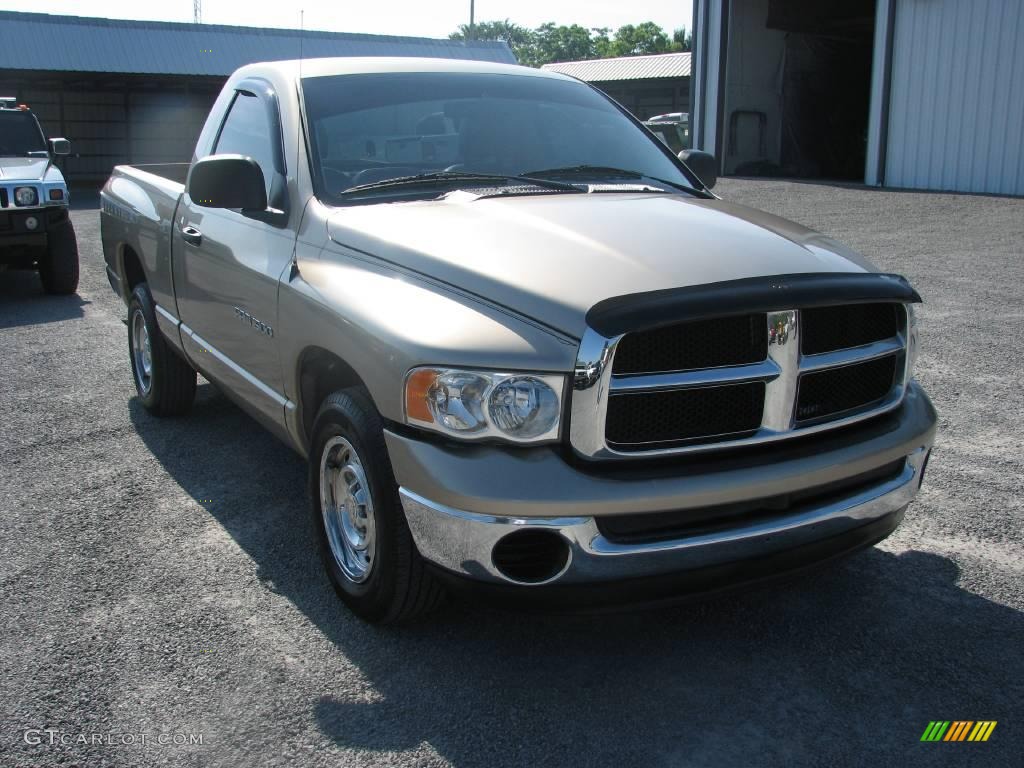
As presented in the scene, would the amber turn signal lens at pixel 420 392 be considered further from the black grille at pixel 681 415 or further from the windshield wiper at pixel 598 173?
the windshield wiper at pixel 598 173

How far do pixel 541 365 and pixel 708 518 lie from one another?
24.5 inches

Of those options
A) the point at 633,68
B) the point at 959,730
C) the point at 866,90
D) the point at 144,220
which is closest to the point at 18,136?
the point at 144,220

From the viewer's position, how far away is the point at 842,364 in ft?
9.74

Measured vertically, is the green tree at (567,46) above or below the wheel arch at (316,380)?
above

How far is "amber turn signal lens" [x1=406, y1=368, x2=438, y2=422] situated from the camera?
2749 mm

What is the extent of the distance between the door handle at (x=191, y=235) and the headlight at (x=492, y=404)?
2.18 metres

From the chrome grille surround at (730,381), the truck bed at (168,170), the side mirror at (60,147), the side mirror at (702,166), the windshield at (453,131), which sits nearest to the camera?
the chrome grille surround at (730,381)

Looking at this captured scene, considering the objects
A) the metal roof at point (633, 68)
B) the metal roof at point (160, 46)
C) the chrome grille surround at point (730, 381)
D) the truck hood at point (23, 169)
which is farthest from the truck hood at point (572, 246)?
the metal roof at point (633, 68)

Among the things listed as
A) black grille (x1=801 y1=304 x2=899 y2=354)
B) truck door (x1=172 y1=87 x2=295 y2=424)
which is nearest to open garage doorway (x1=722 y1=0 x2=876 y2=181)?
truck door (x1=172 y1=87 x2=295 y2=424)

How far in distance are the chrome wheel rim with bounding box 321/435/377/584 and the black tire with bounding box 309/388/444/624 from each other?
0.02m

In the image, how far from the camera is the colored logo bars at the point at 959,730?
2709 mm

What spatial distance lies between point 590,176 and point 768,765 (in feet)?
7.96

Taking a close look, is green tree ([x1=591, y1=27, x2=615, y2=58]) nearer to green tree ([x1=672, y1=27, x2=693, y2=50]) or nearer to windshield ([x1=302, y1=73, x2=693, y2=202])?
green tree ([x1=672, y1=27, x2=693, y2=50])

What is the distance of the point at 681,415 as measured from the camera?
9.04 ft
